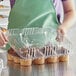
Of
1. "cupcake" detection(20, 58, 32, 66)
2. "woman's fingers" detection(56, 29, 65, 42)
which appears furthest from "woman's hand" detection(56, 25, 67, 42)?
"cupcake" detection(20, 58, 32, 66)

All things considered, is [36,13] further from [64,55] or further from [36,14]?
[64,55]

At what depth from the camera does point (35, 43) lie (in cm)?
111

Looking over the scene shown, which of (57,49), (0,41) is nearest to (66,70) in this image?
(57,49)

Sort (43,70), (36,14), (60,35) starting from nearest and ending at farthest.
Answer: (43,70) < (60,35) < (36,14)

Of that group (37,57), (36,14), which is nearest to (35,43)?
(37,57)

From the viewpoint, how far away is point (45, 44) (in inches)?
43.2

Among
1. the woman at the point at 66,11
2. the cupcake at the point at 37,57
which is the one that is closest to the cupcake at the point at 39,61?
the cupcake at the point at 37,57

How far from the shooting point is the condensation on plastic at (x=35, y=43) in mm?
1052

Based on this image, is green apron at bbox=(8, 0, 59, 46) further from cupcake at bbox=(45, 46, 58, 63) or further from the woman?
cupcake at bbox=(45, 46, 58, 63)

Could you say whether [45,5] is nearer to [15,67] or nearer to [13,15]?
[13,15]

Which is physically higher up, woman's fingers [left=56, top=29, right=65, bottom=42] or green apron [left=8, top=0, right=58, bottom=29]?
green apron [left=8, top=0, right=58, bottom=29]

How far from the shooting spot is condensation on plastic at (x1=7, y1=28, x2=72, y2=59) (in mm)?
1052

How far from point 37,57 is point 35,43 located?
7cm

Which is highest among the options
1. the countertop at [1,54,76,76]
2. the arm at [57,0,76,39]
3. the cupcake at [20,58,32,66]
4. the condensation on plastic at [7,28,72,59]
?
the arm at [57,0,76,39]
